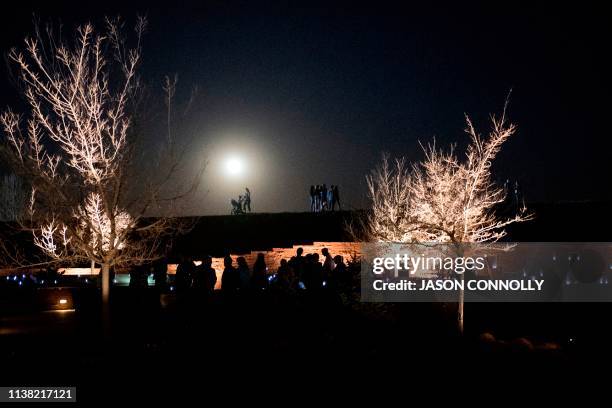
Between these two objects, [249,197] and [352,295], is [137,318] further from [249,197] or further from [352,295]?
[249,197]

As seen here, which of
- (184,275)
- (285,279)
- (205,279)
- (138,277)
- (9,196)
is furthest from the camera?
(9,196)

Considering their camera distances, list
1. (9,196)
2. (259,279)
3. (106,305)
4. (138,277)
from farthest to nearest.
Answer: (9,196)
(138,277)
(259,279)
(106,305)

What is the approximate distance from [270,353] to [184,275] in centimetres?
325

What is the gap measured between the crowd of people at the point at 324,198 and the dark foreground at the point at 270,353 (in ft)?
65.0

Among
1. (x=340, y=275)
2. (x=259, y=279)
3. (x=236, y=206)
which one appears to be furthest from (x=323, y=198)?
(x=259, y=279)

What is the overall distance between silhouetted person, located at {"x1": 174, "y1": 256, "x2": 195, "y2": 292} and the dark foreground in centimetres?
48

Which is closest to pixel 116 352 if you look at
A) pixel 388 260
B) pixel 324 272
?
pixel 324 272

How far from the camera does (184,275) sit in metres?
11.4

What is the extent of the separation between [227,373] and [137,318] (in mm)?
4632

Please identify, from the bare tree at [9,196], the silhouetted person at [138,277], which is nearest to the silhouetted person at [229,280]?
the silhouetted person at [138,277]

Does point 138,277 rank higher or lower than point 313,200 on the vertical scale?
lower

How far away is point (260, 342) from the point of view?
9.28m

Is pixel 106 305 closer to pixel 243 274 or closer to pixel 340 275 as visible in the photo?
pixel 243 274

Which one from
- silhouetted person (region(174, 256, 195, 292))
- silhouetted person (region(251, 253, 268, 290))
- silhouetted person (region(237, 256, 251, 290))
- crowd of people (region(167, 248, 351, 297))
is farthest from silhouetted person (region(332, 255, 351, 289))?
silhouetted person (region(174, 256, 195, 292))
